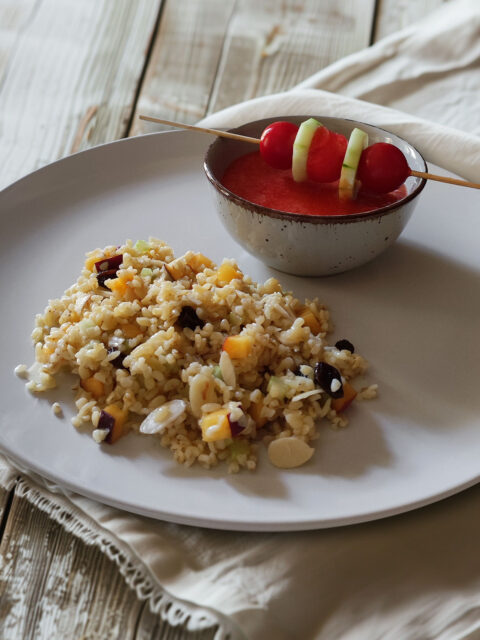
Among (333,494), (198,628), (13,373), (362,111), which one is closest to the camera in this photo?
(198,628)

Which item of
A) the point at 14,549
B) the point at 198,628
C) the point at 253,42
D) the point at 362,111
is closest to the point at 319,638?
the point at 198,628

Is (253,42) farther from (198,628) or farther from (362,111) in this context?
(198,628)

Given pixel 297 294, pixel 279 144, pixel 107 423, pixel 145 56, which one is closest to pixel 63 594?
pixel 107 423

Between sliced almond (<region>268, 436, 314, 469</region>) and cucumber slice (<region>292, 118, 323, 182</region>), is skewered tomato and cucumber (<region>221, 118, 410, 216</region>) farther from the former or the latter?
sliced almond (<region>268, 436, 314, 469</region>)

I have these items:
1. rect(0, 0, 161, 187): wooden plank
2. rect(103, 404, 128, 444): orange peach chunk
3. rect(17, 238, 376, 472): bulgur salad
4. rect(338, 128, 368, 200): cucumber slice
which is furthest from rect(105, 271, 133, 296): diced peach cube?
rect(0, 0, 161, 187): wooden plank

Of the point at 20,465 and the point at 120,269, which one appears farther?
the point at 120,269

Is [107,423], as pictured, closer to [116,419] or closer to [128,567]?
[116,419]

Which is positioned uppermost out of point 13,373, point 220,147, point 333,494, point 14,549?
point 220,147

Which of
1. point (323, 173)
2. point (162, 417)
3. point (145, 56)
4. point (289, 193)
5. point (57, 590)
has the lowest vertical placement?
point (57, 590)
